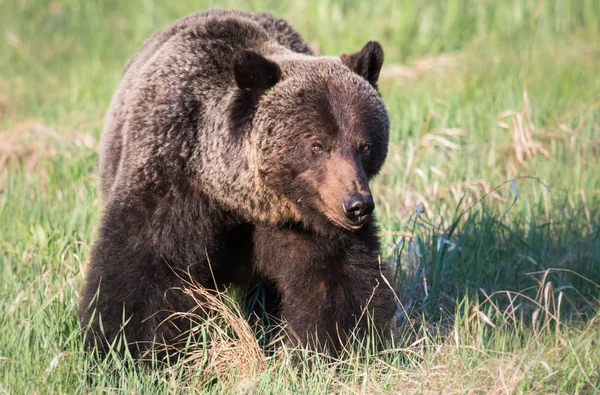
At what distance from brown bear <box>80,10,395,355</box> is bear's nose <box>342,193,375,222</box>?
19 centimetres

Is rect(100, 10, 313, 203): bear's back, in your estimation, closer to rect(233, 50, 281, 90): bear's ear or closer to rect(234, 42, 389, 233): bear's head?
rect(233, 50, 281, 90): bear's ear

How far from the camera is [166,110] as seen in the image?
15.0ft

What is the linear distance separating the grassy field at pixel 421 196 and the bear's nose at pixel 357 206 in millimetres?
755

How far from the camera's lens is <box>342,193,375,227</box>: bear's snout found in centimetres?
390

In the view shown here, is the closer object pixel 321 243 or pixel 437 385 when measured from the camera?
pixel 437 385

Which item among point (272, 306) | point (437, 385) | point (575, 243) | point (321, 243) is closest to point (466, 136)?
point (575, 243)

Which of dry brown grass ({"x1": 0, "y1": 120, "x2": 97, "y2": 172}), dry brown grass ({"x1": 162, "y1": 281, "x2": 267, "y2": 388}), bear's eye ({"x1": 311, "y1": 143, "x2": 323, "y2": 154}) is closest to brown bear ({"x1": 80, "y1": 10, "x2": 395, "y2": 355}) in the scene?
bear's eye ({"x1": 311, "y1": 143, "x2": 323, "y2": 154})

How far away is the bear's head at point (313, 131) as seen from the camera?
13.7ft

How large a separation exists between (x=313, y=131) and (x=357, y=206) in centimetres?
55

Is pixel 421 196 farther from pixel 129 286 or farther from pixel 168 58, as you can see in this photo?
pixel 129 286

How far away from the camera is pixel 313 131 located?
13.9ft

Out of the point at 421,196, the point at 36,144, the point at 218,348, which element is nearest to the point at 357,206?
the point at 218,348

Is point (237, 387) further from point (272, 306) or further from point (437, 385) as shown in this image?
point (272, 306)

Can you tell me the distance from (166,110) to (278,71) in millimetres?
664
